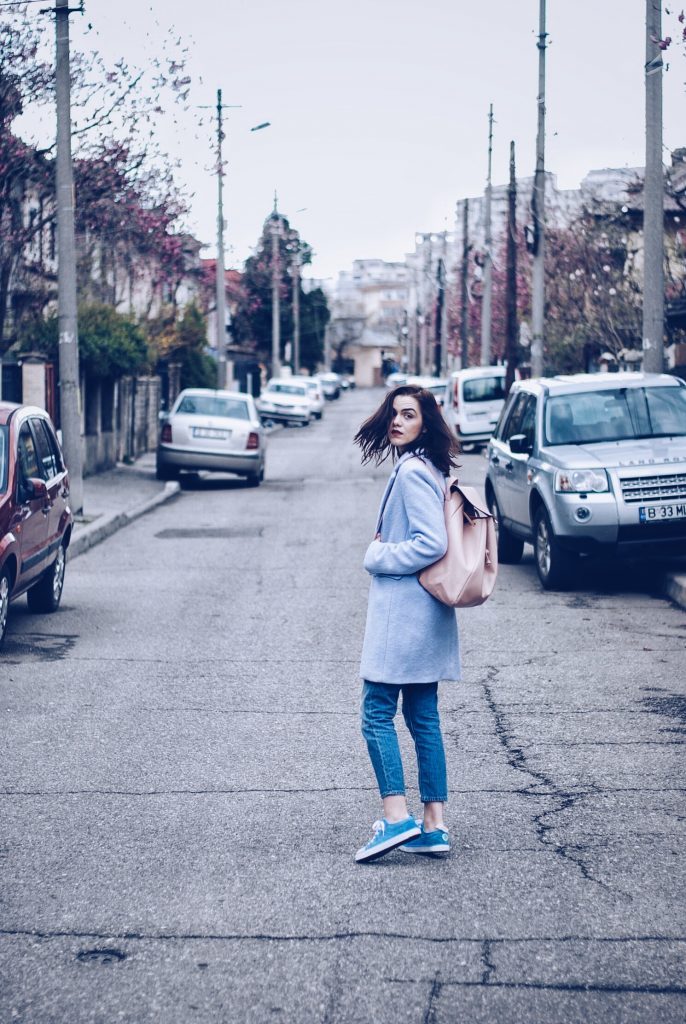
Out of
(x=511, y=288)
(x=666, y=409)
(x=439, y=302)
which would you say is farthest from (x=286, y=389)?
(x=666, y=409)

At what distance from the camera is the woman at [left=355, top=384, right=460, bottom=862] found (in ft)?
18.6

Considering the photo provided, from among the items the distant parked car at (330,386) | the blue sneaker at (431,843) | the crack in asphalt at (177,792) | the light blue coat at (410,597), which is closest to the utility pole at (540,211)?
the crack in asphalt at (177,792)

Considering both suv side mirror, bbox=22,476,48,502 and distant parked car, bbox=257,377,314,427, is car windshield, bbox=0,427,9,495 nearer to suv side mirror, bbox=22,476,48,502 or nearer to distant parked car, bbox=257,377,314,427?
suv side mirror, bbox=22,476,48,502

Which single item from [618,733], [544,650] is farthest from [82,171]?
[618,733]

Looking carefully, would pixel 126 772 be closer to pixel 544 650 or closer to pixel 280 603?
pixel 544 650

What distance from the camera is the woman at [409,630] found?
5660 mm

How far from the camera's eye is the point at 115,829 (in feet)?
20.1

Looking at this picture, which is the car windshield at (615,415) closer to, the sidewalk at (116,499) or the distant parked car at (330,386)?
the sidewalk at (116,499)

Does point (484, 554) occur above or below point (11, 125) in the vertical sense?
below

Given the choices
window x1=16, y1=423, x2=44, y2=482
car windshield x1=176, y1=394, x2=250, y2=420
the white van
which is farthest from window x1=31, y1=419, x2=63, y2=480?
the white van

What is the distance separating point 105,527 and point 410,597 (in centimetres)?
1401

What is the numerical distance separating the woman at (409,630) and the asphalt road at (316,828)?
22cm

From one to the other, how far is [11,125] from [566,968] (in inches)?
786

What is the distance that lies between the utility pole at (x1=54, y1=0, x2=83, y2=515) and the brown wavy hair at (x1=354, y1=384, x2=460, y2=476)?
13.8 m
